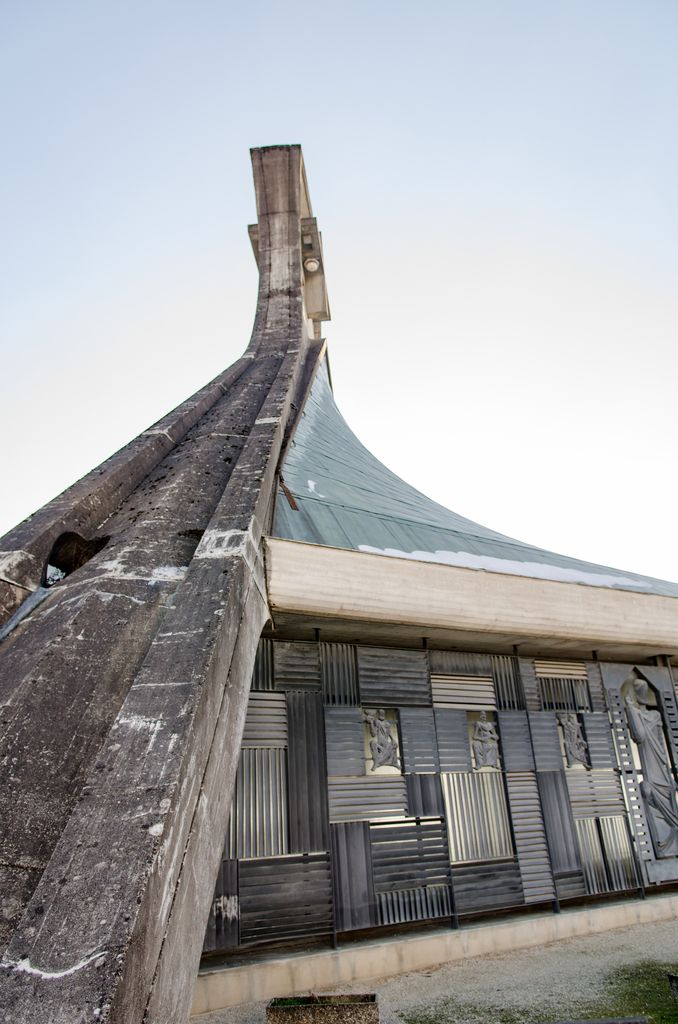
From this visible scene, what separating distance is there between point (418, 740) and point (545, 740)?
4.22 ft

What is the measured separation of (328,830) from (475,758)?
1.40 m

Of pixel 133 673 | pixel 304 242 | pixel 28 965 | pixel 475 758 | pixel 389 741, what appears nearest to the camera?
pixel 28 965

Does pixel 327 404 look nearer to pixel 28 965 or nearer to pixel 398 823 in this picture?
pixel 398 823

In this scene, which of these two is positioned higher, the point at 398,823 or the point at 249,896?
the point at 398,823

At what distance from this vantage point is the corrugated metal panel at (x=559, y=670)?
17.4 ft

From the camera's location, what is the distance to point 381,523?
16.5ft

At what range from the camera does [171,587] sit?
2.84 meters

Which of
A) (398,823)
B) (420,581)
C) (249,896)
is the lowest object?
(249,896)

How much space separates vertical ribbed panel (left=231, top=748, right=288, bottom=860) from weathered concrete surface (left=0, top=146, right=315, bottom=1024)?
134 centimetres

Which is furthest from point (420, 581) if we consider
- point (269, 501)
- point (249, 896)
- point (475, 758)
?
point (249, 896)

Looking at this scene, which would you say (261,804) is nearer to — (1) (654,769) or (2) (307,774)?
(2) (307,774)

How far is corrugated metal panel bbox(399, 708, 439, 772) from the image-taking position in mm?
4430

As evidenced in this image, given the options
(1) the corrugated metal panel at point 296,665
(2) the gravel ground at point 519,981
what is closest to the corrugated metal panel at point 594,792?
(2) the gravel ground at point 519,981

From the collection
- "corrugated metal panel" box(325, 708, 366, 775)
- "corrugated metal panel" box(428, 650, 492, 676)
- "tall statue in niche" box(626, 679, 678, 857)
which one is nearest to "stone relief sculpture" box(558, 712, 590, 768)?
"tall statue in niche" box(626, 679, 678, 857)
